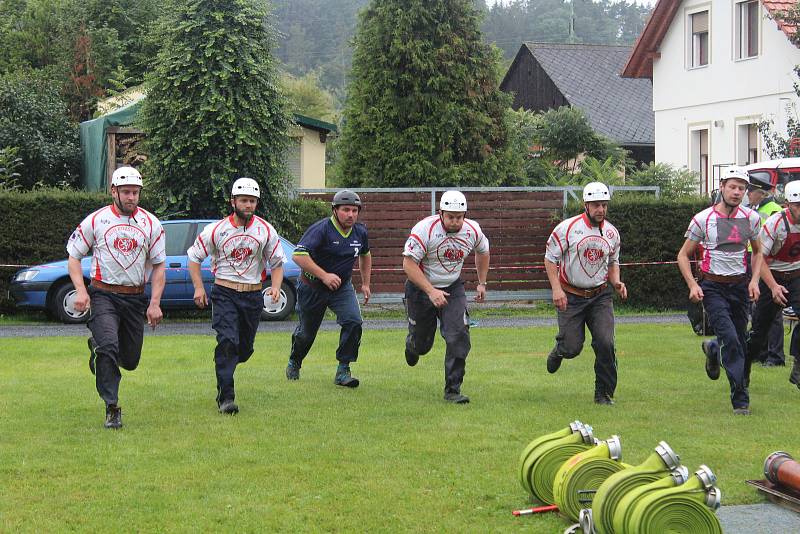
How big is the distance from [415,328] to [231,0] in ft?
37.6

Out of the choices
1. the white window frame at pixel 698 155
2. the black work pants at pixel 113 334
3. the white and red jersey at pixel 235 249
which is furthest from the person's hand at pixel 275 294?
the white window frame at pixel 698 155

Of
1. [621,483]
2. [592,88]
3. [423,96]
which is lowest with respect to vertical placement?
[621,483]

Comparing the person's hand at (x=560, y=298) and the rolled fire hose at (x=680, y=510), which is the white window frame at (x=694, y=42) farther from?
the rolled fire hose at (x=680, y=510)

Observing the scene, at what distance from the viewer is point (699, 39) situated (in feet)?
114

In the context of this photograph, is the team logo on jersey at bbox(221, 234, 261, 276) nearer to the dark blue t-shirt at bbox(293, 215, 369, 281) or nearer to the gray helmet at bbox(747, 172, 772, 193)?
the dark blue t-shirt at bbox(293, 215, 369, 281)

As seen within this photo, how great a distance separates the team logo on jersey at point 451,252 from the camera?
11.1 metres

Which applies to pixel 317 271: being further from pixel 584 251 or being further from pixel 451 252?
pixel 584 251

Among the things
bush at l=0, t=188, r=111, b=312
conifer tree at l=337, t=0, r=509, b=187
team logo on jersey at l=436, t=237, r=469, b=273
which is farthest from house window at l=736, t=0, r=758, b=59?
team logo on jersey at l=436, t=237, r=469, b=273

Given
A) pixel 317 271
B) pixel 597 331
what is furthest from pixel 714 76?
pixel 317 271

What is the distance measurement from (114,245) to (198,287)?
0.93 meters

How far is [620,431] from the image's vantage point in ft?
30.8

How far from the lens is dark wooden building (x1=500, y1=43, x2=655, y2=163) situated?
1912 inches

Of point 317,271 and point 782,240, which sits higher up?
point 782,240

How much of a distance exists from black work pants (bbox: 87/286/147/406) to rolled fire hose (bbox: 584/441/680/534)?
4994 millimetres
